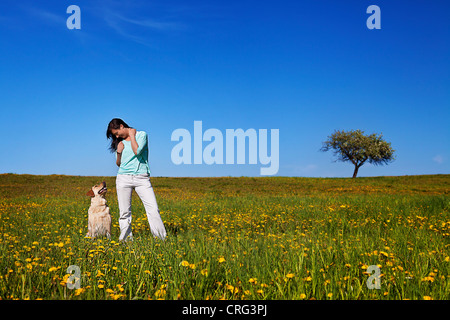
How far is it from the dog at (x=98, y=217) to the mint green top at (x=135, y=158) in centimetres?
70

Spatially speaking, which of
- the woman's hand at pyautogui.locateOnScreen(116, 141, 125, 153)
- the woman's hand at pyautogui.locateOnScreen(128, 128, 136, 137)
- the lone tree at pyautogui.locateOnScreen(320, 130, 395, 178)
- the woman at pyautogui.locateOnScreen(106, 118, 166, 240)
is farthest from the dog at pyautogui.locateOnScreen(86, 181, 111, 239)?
the lone tree at pyautogui.locateOnScreen(320, 130, 395, 178)

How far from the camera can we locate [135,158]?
289 inches

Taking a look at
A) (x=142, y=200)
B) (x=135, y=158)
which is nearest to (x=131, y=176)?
(x=135, y=158)

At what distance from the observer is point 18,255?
499 cm

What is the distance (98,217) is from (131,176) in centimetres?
125

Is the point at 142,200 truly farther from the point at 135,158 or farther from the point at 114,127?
the point at 114,127

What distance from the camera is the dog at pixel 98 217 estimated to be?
24.4 ft

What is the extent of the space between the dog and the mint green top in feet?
2.30

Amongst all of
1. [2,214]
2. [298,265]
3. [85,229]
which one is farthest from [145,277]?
[2,214]

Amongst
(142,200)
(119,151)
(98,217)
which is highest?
(119,151)

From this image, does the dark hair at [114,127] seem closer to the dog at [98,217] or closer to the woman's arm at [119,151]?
the woman's arm at [119,151]

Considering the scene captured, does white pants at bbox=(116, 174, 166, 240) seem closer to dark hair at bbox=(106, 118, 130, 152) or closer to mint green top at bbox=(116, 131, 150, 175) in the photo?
mint green top at bbox=(116, 131, 150, 175)

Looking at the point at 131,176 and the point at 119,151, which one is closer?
the point at 131,176
